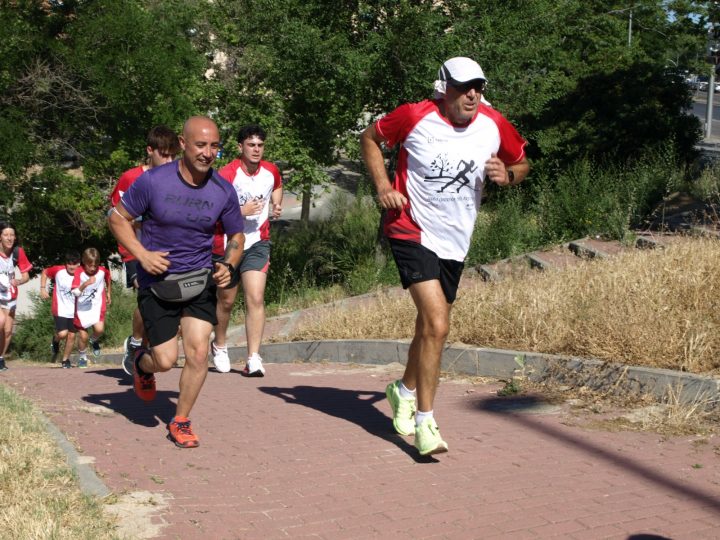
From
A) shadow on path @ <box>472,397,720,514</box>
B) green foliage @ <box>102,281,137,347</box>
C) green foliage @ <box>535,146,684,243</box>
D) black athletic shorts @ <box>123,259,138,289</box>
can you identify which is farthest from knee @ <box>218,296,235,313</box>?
green foliage @ <box>102,281,137,347</box>

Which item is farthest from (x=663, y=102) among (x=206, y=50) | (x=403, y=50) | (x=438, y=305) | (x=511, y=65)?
(x=438, y=305)

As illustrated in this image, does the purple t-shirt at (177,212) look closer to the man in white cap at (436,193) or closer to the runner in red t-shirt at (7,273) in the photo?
the man in white cap at (436,193)

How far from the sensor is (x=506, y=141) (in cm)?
602

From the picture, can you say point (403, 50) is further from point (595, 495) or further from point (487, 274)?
point (595, 495)

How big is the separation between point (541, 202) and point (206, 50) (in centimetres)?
1186

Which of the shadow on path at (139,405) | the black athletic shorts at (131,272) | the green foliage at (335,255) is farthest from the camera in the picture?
the green foliage at (335,255)

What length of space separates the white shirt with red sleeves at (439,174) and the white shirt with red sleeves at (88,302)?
8430 mm

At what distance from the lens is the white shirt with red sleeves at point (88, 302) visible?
13516 mm

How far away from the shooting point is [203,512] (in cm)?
489

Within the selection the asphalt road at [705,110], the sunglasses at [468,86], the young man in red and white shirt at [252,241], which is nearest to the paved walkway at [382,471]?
the young man in red and white shirt at [252,241]

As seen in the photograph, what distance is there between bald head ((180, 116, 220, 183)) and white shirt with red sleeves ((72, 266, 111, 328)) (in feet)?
25.9

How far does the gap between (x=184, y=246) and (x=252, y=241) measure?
2.84m

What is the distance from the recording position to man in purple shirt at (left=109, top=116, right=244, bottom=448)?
19.7 ft

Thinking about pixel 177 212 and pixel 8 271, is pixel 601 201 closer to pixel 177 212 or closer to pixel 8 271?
pixel 8 271
